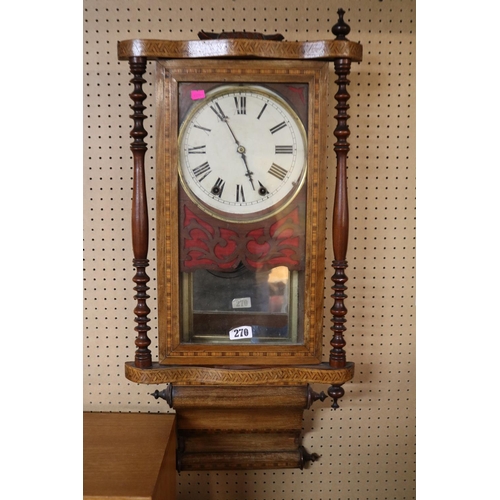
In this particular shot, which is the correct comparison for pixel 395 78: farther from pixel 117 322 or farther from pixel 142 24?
pixel 117 322

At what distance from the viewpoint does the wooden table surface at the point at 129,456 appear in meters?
0.89

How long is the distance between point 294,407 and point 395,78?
0.89m

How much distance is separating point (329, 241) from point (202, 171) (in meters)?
0.41

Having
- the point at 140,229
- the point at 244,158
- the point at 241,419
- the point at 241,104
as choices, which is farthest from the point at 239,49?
the point at 241,419

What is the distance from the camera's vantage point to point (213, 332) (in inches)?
40.2

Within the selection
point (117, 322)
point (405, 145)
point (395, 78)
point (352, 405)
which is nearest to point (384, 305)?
point (352, 405)

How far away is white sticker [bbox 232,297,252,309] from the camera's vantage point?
102 cm

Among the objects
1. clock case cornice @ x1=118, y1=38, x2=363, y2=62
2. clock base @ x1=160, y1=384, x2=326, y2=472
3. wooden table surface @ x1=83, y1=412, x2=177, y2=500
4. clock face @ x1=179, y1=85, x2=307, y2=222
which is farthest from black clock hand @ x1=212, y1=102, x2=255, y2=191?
wooden table surface @ x1=83, y1=412, x2=177, y2=500

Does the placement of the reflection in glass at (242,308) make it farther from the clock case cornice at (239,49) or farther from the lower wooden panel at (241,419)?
the clock case cornice at (239,49)

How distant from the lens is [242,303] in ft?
3.35

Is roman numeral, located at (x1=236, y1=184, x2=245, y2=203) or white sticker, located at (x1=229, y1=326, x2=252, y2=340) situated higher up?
roman numeral, located at (x1=236, y1=184, x2=245, y2=203)

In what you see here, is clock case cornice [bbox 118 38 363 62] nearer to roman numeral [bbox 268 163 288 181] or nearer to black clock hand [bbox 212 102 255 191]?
black clock hand [bbox 212 102 255 191]

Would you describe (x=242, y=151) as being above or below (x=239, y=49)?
below

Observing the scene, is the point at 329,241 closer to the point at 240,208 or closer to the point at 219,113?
the point at 240,208
